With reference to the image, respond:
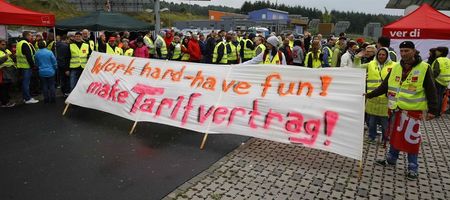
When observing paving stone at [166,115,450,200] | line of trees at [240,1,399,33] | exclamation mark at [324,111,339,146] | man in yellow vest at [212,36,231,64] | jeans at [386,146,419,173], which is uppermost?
line of trees at [240,1,399,33]

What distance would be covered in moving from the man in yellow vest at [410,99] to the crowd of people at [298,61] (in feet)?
0.03

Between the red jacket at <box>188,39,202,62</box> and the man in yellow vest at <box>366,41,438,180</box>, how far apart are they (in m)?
7.91

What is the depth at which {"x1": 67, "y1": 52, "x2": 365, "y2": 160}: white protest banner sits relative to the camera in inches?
183

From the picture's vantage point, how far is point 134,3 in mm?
27375

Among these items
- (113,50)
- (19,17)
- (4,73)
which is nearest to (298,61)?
(113,50)

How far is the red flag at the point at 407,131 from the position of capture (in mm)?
4320

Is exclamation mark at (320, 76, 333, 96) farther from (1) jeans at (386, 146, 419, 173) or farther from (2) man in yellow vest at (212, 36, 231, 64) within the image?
(2) man in yellow vest at (212, 36, 231, 64)

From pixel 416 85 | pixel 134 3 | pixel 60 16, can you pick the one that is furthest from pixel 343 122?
pixel 60 16

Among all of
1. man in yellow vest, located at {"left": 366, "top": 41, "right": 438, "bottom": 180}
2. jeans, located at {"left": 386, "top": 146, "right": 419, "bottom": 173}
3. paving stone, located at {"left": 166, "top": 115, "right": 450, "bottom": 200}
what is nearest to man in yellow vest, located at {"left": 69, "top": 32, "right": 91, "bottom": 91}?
paving stone, located at {"left": 166, "top": 115, "right": 450, "bottom": 200}

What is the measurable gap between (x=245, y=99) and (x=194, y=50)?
22.1ft

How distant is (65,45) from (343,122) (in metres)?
7.68

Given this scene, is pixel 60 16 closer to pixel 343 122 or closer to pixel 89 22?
pixel 89 22

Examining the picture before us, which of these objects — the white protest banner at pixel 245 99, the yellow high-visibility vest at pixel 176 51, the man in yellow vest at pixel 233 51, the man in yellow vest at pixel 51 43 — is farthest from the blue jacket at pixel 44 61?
the man in yellow vest at pixel 233 51

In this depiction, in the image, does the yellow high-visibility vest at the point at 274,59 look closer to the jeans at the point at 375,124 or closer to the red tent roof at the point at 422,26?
the jeans at the point at 375,124
